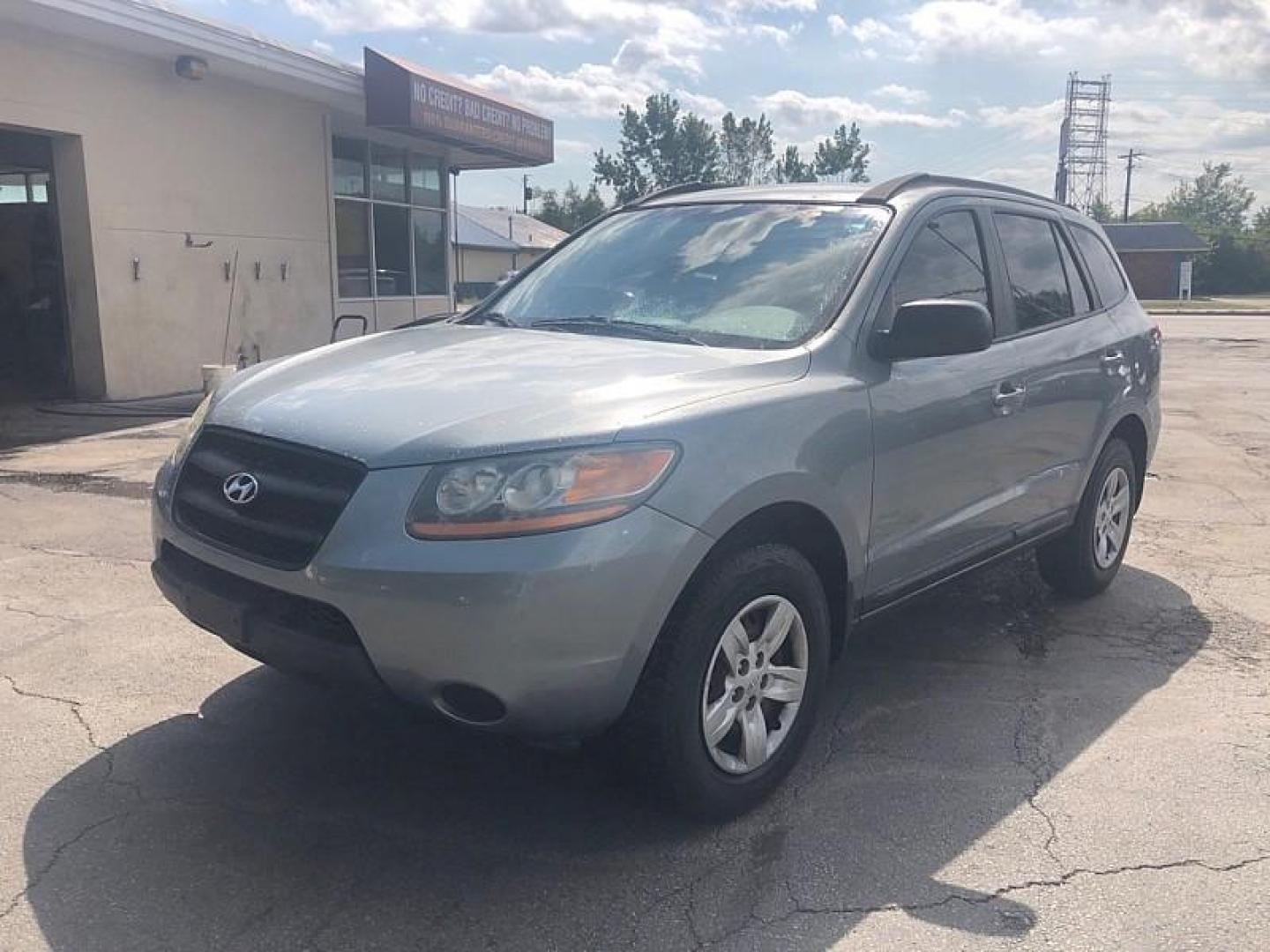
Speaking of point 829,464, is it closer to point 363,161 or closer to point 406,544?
point 406,544

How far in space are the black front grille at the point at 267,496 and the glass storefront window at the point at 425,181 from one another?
15898mm

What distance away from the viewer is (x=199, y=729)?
12.6 feet

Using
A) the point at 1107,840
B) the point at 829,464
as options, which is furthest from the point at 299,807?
the point at 1107,840

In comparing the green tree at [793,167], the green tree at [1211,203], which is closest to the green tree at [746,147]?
the green tree at [793,167]

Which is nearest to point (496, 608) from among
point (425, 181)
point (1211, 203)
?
point (425, 181)

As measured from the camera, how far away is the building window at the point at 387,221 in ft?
54.9

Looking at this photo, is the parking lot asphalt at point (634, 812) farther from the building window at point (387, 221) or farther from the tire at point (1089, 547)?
the building window at point (387, 221)

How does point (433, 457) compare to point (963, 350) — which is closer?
point (433, 457)

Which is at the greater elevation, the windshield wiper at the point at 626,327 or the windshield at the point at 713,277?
the windshield at the point at 713,277

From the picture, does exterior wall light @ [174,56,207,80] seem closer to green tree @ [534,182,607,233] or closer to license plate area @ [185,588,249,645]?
license plate area @ [185,588,249,645]

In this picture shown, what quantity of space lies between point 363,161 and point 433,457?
608 inches

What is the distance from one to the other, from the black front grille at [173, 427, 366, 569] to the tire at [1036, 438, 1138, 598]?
138 inches

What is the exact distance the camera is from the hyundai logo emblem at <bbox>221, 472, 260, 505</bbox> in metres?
3.10

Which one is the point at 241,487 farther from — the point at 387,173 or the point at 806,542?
the point at 387,173
